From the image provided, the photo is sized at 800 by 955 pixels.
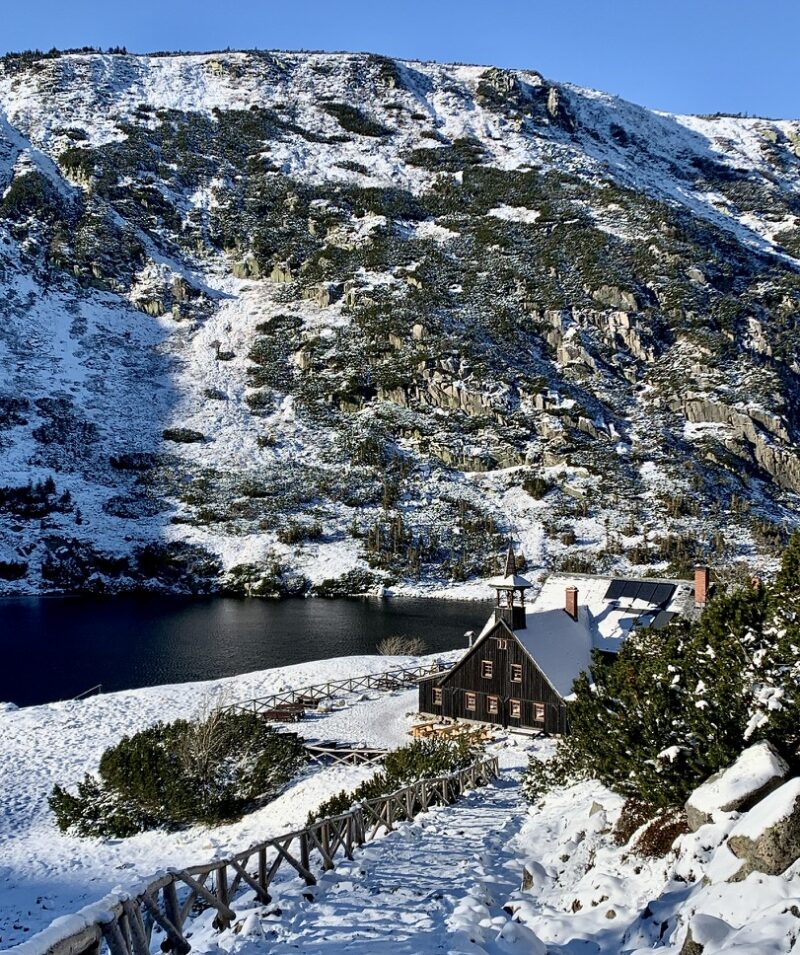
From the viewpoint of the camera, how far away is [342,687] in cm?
4306

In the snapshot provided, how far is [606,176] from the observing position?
172 metres

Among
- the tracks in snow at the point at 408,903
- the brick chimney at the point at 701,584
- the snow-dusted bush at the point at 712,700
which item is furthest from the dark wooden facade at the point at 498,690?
the snow-dusted bush at the point at 712,700

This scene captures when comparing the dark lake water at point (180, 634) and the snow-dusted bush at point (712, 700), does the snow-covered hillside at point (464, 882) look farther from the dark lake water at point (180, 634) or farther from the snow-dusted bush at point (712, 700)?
the dark lake water at point (180, 634)

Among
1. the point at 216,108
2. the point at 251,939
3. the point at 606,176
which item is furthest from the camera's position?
the point at 216,108

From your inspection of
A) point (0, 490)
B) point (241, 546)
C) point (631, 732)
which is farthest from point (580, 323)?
point (631, 732)

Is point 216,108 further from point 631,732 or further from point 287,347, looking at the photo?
point 631,732

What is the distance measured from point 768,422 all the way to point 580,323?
3533 cm

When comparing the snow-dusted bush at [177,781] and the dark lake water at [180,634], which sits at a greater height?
the snow-dusted bush at [177,781]

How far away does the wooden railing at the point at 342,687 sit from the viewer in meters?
40.1

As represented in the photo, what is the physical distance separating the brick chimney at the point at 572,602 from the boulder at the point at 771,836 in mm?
30395

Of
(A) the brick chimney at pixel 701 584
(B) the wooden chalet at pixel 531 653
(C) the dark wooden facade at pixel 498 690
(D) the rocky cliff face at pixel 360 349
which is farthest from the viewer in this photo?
(D) the rocky cliff face at pixel 360 349

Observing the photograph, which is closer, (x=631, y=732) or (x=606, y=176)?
(x=631, y=732)

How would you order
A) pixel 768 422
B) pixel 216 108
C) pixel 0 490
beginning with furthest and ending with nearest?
pixel 216 108, pixel 768 422, pixel 0 490

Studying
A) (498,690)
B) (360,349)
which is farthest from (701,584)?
(360,349)
